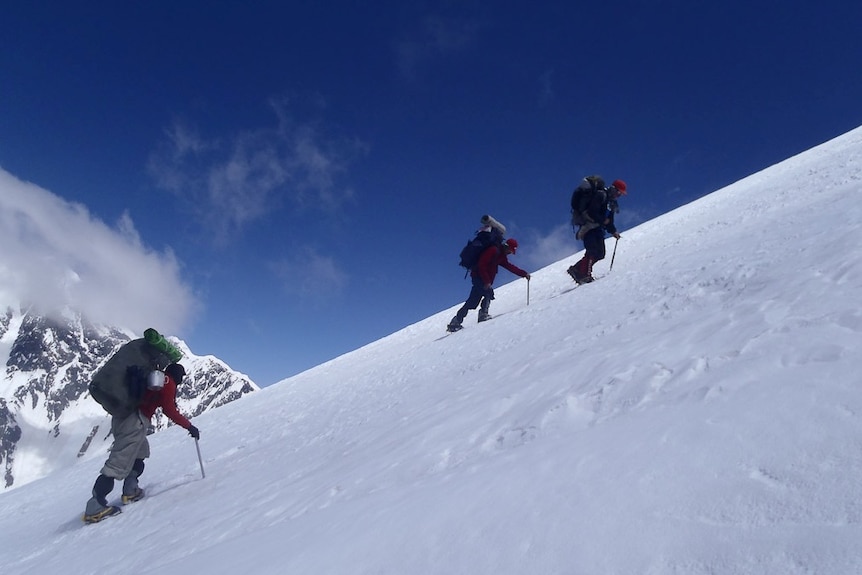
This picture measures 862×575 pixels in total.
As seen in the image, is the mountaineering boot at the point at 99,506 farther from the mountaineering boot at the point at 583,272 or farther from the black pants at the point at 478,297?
the mountaineering boot at the point at 583,272

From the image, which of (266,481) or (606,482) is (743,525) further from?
(266,481)

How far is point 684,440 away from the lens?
237 centimetres

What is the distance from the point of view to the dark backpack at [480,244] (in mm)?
11117

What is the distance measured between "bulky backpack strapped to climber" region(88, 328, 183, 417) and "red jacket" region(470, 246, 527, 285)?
6.64 m

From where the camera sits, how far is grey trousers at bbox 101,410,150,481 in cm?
632

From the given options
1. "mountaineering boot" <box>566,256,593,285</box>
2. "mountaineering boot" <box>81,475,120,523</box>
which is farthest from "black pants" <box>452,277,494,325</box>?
"mountaineering boot" <box>81,475,120,523</box>

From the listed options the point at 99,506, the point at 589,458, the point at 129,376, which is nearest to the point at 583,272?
the point at 589,458

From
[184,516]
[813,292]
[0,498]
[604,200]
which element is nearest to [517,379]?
[813,292]

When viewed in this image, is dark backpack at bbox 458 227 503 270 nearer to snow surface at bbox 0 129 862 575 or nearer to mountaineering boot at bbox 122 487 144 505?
snow surface at bbox 0 129 862 575

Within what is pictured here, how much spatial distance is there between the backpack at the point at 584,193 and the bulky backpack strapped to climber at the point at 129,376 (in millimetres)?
8310

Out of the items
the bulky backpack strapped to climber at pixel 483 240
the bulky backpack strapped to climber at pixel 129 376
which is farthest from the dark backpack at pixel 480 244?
the bulky backpack strapped to climber at pixel 129 376

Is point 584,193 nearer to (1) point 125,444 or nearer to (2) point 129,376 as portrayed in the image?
(2) point 129,376

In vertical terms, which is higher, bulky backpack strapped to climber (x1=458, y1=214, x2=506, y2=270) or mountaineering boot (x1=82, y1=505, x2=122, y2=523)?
bulky backpack strapped to climber (x1=458, y1=214, x2=506, y2=270)

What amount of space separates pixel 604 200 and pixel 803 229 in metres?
4.45
